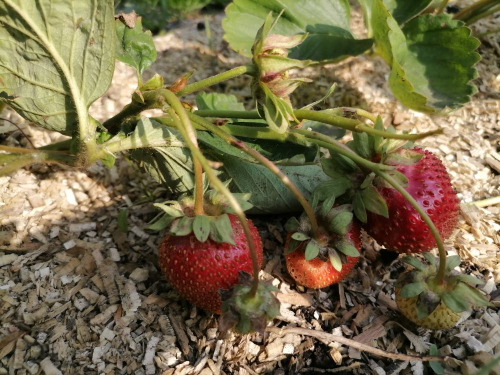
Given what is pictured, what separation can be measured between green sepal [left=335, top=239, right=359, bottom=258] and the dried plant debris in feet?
0.56

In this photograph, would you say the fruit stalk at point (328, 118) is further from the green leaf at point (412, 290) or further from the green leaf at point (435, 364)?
the green leaf at point (435, 364)

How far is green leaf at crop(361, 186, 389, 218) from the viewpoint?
3.53ft

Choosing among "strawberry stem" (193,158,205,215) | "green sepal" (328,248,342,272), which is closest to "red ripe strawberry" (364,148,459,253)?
"green sepal" (328,248,342,272)

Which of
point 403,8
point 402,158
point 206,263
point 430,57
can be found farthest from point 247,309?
point 403,8

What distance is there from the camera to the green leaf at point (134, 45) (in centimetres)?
122

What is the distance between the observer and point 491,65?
5.92 feet

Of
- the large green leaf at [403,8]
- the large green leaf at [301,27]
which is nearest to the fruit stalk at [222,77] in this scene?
the large green leaf at [301,27]

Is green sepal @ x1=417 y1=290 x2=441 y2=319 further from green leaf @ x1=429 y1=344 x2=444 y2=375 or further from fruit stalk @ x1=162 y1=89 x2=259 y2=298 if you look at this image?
fruit stalk @ x1=162 y1=89 x2=259 y2=298

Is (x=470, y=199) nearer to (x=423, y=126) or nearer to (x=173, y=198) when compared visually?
(x=423, y=126)

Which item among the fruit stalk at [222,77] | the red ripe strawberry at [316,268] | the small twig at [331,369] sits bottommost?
the small twig at [331,369]

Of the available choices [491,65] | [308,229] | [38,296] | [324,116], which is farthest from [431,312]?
[491,65]

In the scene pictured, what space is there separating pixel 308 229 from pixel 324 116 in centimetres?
24

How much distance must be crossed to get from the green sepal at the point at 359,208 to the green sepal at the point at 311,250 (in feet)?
0.39

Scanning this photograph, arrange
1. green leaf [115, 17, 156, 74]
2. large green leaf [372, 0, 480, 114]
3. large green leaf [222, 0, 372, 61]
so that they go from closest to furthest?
green leaf [115, 17, 156, 74]
large green leaf [372, 0, 480, 114]
large green leaf [222, 0, 372, 61]
